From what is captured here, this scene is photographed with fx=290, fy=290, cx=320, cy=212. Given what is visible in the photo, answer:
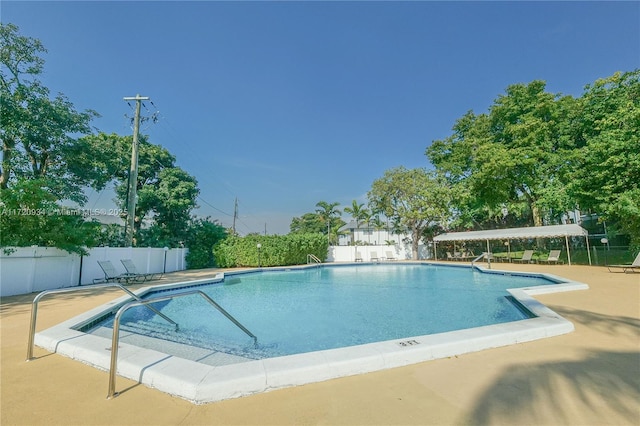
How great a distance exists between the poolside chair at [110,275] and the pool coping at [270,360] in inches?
313

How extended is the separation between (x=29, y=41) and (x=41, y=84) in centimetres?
204

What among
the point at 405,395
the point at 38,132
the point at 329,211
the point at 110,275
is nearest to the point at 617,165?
the point at 405,395

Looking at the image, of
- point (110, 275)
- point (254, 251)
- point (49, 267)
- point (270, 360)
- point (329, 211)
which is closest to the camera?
→ point (270, 360)

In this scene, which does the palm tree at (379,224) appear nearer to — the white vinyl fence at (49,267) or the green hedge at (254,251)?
the green hedge at (254,251)

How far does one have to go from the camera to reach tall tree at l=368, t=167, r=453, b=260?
23.5 metres

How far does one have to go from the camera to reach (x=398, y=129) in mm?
25531

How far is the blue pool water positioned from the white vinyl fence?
14.3 feet

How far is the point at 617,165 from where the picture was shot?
14547 millimetres

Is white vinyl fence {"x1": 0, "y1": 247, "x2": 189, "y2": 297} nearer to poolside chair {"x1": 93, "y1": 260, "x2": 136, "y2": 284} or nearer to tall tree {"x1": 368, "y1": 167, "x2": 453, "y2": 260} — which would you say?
poolside chair {"x1": 93, "y1": 260, "x2": 136, "y2": 284}

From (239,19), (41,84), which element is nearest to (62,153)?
(41,84)

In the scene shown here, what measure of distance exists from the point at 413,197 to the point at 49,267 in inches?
881

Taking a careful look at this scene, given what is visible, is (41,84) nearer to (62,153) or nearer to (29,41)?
(29,41)

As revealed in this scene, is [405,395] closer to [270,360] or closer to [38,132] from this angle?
[270,360]

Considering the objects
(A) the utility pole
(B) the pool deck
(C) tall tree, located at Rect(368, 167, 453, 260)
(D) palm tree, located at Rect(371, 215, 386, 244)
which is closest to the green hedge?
(A) the utility pole
